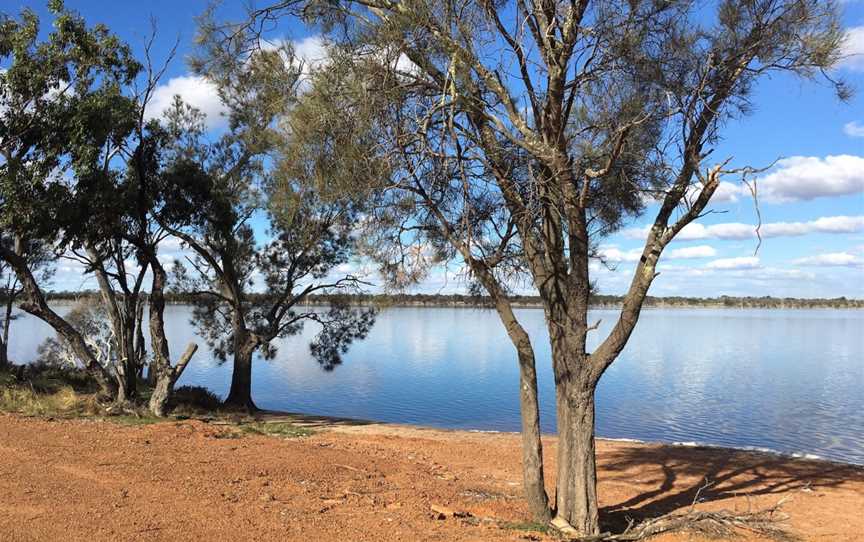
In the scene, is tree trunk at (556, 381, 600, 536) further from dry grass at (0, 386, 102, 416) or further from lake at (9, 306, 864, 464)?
dry grass at (0, 386, 102, 416)

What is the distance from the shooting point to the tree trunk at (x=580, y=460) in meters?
7.14

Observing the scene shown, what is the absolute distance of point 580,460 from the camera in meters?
7.16

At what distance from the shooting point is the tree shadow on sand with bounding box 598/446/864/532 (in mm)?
9000

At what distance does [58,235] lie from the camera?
14820mm

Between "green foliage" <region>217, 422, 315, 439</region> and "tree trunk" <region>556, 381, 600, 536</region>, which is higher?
"tree trunk" <region>556, 381, 600, 536</region>

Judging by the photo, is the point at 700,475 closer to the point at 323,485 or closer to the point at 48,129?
the point at 323,485

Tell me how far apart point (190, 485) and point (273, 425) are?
681 centimetres

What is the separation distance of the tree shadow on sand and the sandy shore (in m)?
0.03

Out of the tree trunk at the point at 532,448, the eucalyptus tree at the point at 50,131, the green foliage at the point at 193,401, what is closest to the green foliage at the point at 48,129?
the eucalyptus tree at the point at 50,131

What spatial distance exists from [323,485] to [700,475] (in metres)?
6.06

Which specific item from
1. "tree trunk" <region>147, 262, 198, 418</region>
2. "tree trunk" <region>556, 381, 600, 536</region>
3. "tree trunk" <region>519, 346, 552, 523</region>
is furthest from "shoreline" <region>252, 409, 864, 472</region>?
"tree trunk" <region>556, 381, 600, 536</region>

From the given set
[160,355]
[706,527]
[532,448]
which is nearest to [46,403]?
[160,355]

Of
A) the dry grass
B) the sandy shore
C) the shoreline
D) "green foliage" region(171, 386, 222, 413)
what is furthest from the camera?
"green foliage" region(171, 386, 222, 413)

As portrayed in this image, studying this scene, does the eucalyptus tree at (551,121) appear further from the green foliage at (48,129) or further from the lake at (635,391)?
the green foliage at (48,129)
